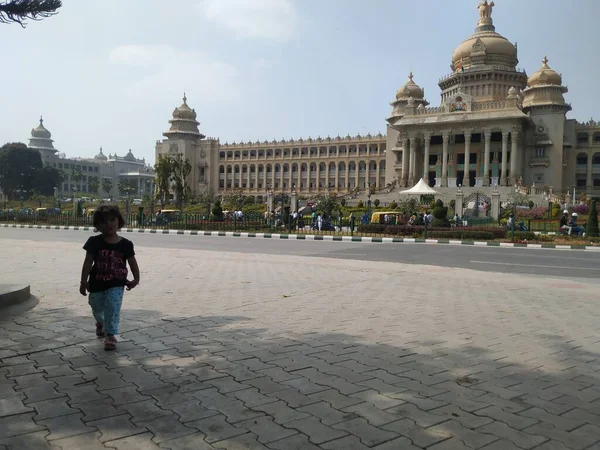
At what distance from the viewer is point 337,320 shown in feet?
18.4

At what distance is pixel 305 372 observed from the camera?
3.82 m

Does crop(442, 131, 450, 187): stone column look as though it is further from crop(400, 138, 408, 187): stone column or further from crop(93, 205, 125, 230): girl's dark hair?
crop(93, 205, 125, 230): girl's dark hair

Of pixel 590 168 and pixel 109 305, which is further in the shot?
pixel 590 168

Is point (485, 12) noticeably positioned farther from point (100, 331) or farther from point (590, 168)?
point (100, 331)

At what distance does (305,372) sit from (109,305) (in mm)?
1739

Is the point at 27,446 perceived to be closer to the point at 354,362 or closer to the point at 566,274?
the point at 354,362

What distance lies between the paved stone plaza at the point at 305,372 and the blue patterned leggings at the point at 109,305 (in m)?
0.24

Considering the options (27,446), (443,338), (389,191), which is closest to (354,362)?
(443,338)

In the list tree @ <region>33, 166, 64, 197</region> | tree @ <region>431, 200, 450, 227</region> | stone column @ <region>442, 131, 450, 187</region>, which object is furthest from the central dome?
tree @ <region>33, 166, 64, 197</region>

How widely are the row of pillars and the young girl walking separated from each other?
47.0 metres

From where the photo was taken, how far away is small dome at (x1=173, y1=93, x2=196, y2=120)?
78562 mm

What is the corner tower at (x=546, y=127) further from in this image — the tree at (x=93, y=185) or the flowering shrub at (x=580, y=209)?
the tree at (x=93, y=185)

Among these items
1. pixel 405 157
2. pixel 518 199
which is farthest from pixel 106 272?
pixel 405 157

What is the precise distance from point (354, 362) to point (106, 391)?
183cm
